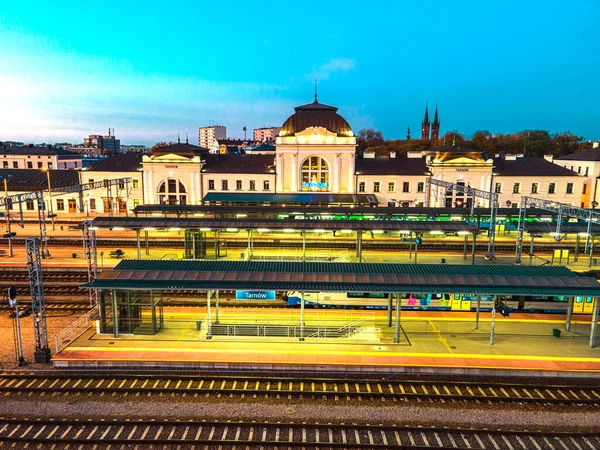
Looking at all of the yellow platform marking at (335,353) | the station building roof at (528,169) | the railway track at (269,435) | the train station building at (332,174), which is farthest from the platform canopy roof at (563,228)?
the station building roof at (528,169)

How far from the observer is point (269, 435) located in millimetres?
16469

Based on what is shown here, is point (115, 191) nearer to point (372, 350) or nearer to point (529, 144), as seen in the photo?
point (372, 350)

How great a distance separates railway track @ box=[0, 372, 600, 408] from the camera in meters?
19.0

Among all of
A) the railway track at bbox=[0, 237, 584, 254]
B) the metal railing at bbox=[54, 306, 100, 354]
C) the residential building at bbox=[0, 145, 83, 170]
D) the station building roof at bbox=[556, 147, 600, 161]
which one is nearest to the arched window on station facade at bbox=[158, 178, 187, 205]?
the railway track at bbox=[0, 237, 584, 254]

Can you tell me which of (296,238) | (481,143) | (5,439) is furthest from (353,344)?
(481,143)

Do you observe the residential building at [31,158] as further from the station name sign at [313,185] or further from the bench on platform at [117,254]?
the bench on platform at [117,254]

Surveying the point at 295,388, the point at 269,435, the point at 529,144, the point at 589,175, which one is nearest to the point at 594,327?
the point at 295,388

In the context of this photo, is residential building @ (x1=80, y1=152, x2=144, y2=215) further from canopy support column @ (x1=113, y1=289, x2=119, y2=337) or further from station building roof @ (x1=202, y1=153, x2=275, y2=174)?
canopy support column @ (x1=113, y1=289, x2=119, y2=337)

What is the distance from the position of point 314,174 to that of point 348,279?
42.8 metres

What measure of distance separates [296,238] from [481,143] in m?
84.2

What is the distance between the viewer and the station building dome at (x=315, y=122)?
65.8 meters

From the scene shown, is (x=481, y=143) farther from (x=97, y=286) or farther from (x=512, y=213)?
(x=97, y=286)

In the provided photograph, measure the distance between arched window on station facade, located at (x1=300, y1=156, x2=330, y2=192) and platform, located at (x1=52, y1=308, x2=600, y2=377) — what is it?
40029mm

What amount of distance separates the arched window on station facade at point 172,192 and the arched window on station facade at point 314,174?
1748 centimetres
